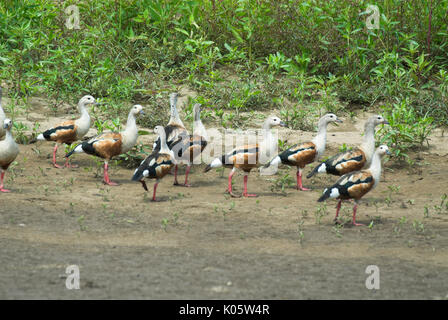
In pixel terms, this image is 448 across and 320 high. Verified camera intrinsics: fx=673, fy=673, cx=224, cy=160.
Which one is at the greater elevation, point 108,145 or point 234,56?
point 234,56

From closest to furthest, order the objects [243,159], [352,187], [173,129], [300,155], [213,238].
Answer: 1. [213,238]
2. [352,187]
3. [243,159]
4. [300,155]
5. [173,129]

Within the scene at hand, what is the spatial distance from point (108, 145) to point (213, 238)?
3.14 meters

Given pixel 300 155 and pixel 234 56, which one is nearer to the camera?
pixel 300 155

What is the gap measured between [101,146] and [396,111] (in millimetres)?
4738

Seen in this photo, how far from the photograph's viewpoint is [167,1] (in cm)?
1367

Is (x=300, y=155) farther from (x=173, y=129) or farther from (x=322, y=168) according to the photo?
(x=173, y=129)

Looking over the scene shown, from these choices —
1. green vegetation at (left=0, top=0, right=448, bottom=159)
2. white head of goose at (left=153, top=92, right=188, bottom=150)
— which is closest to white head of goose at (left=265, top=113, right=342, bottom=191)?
white head of goose at (left=153, top=92, right=188, bottom=150)

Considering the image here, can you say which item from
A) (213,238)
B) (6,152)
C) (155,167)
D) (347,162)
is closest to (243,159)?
(155,167)

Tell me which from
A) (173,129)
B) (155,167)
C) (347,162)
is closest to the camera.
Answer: (155,167)

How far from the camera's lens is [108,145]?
9.61 metres

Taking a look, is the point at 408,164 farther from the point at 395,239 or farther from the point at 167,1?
the point at 167,1

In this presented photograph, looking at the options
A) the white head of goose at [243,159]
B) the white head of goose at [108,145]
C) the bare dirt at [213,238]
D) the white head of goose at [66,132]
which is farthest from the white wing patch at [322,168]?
the white head of goose at [66,132]

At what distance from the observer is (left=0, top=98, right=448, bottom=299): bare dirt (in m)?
5.54
